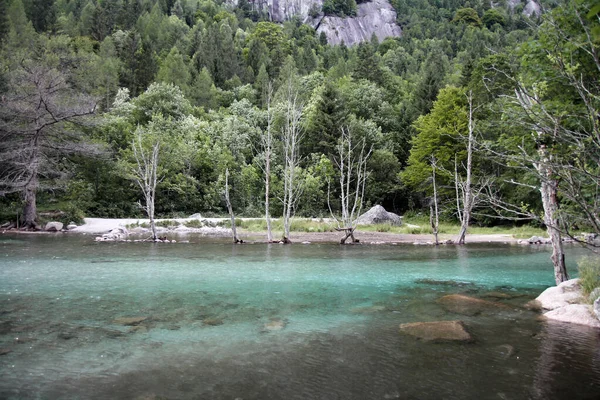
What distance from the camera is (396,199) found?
50031 millimetres

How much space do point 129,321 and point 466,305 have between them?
7.82m

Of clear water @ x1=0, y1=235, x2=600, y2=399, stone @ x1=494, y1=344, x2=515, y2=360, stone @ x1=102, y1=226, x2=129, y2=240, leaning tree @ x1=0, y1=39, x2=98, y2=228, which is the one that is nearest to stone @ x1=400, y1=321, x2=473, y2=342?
clear water @ x1=0, y1=235, x2=600, y2=399

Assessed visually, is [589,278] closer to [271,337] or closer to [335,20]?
[271,337]

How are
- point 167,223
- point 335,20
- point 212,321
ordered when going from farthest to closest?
1. point 335,20
2. point 167,223
3. point 212,321

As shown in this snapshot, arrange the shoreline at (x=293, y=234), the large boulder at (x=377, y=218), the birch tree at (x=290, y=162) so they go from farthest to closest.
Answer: the large boulder at (x=377, y=218) → the shoreline at (x=293, y=234) → the birch tree at (x=290, y=162)

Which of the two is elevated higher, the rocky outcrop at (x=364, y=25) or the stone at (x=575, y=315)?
the rocky outcrop at (x=364, y=25)

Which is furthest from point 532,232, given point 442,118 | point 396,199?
point 396,199

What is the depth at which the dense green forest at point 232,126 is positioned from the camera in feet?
99.2

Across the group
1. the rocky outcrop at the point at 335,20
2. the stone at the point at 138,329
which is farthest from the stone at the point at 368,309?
the rocky outcrop at the point at 335,20

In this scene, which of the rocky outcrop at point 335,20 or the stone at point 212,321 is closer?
the stone at point 212,321

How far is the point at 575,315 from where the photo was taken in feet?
31.4

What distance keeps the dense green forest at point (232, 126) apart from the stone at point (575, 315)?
189 cm

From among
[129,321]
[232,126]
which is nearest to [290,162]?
[129,321]

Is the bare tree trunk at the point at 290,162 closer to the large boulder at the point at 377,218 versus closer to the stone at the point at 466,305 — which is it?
the large boulder at the point at 377,218
